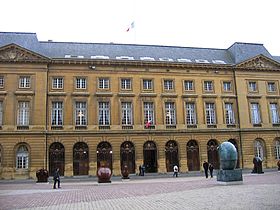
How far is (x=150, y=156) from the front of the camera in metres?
39.4

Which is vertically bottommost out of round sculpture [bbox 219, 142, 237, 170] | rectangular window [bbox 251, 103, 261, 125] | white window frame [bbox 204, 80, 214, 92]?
round sculpture [bbox 219, 142, 237, 170]

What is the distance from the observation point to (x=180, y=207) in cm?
1212

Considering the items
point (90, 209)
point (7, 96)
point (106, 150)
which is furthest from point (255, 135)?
point (90, 209)

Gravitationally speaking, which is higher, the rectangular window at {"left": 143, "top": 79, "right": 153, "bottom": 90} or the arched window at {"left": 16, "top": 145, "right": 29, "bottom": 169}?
the rectangular window at {"left": 143, "top": 79, "right": 153, "bottom": 90}

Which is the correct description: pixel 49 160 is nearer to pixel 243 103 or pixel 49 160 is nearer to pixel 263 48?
pixel 243 103

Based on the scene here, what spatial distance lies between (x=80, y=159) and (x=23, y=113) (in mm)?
8253

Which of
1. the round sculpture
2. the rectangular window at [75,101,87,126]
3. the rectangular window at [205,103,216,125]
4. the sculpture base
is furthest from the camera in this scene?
the rectangular window at [205,103,216,125]

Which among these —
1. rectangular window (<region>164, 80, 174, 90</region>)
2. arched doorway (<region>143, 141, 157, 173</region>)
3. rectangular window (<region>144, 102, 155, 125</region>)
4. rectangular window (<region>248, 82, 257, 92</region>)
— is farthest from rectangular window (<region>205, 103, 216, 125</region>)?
arched doorway (<region>143, 141, 157, 173</region>)

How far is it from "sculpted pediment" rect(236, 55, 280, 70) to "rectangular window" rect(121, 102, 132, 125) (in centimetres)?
1598

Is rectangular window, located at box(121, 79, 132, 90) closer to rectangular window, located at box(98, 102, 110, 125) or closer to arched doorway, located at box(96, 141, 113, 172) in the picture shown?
rectangular window, located at box(98, 102, 110, 125)

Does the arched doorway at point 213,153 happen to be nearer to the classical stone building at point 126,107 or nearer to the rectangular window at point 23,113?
the classical stone building at point 126,107

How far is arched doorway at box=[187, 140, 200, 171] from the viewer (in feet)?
132

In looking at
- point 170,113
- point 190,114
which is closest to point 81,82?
point 170,113

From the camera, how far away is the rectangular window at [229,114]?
42125 millimetres
